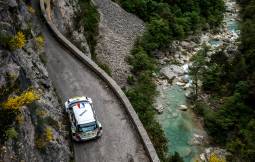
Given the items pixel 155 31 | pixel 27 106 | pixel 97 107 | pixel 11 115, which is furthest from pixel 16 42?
pixel 155 31

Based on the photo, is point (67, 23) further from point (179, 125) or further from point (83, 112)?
point (83, 112)

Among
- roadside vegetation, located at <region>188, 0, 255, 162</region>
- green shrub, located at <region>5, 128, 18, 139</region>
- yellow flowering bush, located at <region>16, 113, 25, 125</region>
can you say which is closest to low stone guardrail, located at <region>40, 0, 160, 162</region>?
yellow flowering bush, located at <region>16, 113, 25, 125</region>

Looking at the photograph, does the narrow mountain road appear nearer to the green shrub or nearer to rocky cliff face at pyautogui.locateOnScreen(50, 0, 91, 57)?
rocky cliff face at pyautogui.locateOnScreen(50, 0, 91, 57)

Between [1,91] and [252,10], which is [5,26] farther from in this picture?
[252,10]

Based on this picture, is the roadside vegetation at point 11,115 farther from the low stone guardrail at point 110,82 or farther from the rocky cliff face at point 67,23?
the rocky cliff face at point 67,23

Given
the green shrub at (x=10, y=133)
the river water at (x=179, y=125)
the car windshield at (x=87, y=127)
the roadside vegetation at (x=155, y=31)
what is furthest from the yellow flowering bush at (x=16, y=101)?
the river water at (x=179, y=125)

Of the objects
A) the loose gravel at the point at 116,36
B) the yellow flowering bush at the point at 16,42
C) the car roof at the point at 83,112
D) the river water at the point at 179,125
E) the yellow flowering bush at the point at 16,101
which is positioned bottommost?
the river water at the point at 179,125
